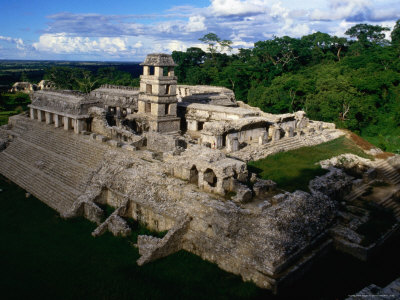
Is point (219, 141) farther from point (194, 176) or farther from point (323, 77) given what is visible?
point (323, 77)

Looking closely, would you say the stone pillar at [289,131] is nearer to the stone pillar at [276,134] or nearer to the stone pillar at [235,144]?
the stone pillar at [276,134]

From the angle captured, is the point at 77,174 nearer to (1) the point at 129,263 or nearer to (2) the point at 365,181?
(1) the point at 129,263

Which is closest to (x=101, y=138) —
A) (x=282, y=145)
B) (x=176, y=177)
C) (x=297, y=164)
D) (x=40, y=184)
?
(x=40, y=184)

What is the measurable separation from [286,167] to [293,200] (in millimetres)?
7580

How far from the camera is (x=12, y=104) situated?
48188 millimetres

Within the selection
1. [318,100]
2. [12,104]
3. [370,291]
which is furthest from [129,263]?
[12,104]

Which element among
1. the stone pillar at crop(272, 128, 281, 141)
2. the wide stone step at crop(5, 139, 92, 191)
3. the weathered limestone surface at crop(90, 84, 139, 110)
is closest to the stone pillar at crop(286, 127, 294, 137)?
the stone pillar at crop(272, 128, 281, 141)

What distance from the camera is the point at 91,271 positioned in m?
12.3

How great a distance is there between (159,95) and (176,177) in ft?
35.6

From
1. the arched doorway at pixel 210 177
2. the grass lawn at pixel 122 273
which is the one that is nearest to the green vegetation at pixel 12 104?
the grass lawn at pixel 122 273

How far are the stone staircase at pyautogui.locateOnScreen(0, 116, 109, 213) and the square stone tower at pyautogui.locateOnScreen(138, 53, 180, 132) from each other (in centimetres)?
599

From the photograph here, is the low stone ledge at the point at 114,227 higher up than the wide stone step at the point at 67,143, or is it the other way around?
the wide stone step at the point at 67,143

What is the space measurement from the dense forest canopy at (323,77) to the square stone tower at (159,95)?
17.3 metres

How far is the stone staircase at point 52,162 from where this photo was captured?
18469 mm
